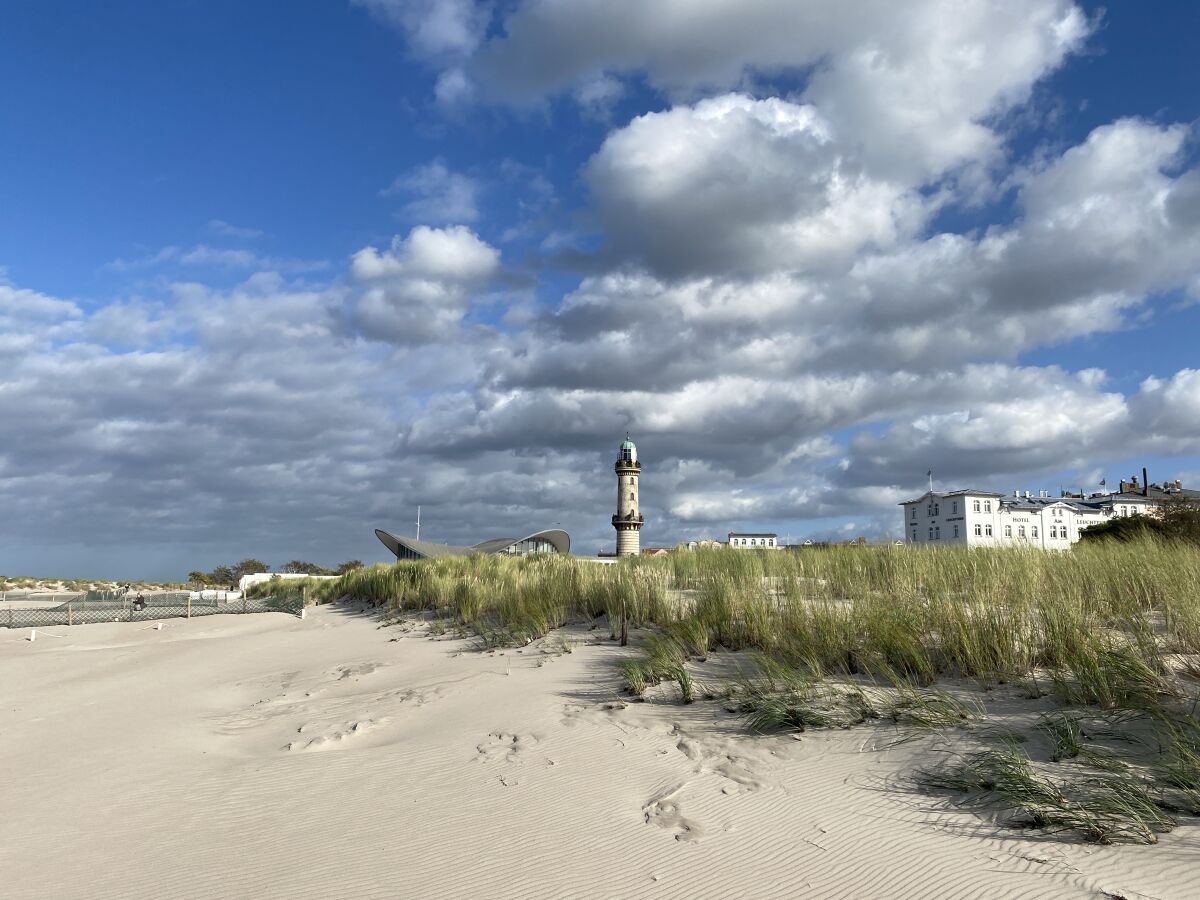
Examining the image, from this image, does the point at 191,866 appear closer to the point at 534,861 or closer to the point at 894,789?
the point at 534,861

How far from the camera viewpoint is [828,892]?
3121mm

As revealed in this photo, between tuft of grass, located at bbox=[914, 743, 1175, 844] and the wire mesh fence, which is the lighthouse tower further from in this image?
tuft of grass, located at bbox=[914, 743, 1175, 844]

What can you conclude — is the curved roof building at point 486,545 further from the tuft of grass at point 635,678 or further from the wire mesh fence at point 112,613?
the tuft of grass at point 635,678

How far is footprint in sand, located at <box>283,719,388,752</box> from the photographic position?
5.98 meters

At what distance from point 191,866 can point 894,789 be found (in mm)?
3952

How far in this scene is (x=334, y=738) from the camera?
6.17m

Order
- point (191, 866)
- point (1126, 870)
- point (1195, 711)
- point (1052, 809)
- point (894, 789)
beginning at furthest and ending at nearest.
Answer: point (1195, 711), point (894, 789), point (191, 866), point (1052, 809), point (1126, 870)

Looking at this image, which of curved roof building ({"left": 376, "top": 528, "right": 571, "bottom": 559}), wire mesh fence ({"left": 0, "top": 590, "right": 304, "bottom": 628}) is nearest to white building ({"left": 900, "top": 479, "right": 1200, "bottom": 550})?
curved roof building ({"left": 376, "top": 528, "right": 571, "bottom": 559})

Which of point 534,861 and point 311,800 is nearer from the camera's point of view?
point 534,861

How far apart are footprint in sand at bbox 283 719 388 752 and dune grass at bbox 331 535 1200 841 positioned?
243 cm

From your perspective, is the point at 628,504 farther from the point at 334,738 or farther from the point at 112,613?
the point at 334,738

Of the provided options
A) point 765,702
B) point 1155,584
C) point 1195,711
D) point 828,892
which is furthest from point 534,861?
point 1155,584

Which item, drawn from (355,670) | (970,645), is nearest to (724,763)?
(970,645)

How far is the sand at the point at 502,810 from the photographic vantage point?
3.26 meters
